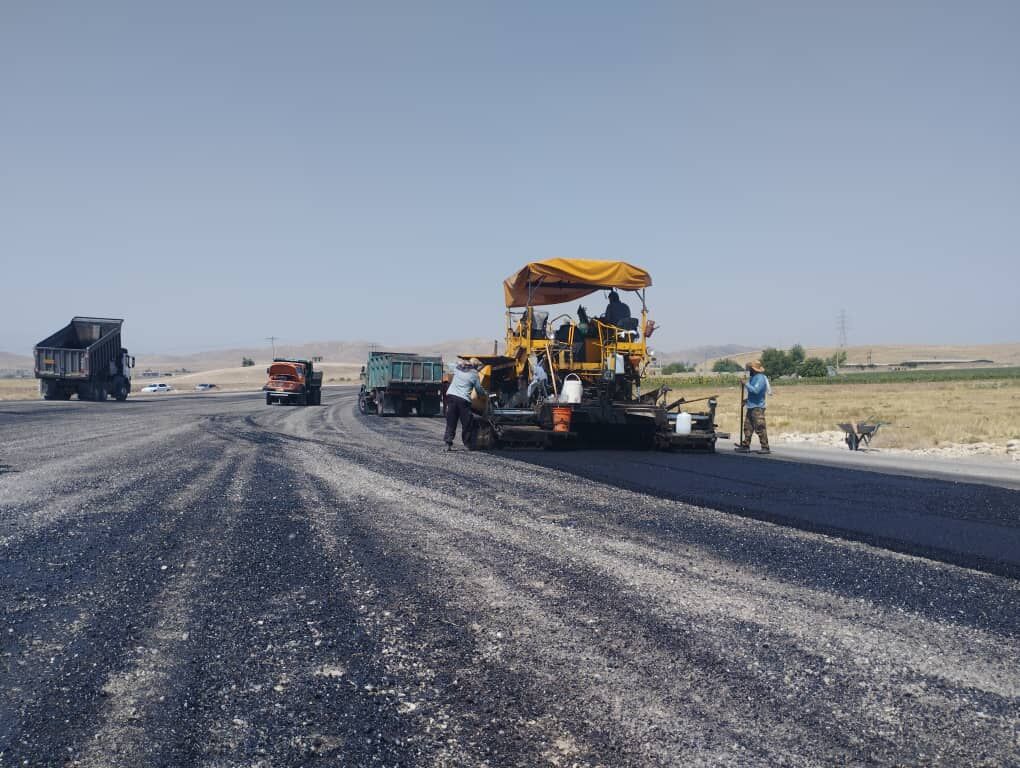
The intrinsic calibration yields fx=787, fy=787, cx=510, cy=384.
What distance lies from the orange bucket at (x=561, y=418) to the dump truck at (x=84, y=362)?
2810 cm

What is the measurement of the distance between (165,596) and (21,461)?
8740 millimetres

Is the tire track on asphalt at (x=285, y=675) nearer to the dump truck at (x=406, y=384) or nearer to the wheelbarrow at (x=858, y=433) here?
the wheelbarrow at (x=858, y=433)

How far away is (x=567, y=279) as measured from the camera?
43.1 feet

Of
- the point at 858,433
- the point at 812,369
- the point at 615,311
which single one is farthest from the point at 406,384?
the point at 812,369

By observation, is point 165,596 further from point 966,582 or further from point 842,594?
point 966,582

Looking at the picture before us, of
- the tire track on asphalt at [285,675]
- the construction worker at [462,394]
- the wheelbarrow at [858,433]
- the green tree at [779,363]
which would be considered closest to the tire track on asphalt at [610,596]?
the tire track on asphalt at [285,675]

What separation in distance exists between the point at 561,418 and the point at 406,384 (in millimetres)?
13993

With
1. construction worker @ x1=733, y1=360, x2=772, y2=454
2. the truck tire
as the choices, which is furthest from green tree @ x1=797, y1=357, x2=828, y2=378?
construction worker @ x1=733, y1=360, x2=772, y2=454

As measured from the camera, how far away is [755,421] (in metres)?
14.4

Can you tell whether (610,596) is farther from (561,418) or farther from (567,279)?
(567,279)

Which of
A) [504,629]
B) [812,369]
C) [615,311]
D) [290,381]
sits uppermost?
[615,311]

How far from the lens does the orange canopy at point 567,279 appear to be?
13047 mm

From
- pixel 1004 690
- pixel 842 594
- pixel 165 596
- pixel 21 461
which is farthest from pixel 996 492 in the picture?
pixel 21 461

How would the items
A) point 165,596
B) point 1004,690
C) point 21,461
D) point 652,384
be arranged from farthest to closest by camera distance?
1. point 652,384
2. point 21,461
3. point 165,596
4. point 1004,690
